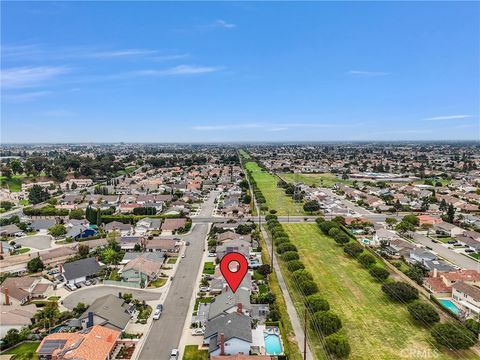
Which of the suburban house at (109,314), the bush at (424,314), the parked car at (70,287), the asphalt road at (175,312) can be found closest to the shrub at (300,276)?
the bush at (424,314)

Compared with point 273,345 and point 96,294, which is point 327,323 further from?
point 96,294

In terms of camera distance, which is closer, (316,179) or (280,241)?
(280,241)

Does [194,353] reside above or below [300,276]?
below

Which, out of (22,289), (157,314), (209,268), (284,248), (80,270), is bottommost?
(209,268)

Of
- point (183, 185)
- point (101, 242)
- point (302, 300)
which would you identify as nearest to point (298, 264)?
point (302, 300)

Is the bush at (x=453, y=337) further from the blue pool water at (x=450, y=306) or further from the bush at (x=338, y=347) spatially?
the bush at (x=338, y=347)

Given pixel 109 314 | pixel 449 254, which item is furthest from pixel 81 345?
pixel 449 254

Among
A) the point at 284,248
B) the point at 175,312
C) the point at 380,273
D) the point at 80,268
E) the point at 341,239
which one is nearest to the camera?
the point at 175,312

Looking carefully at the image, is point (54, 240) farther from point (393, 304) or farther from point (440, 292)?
point (440, 292)

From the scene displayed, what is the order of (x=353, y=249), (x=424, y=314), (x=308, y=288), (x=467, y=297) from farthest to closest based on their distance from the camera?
(x=353, y=249) → (x=308, y=288) → (x=467, y=297) → (x=424, y=314)
